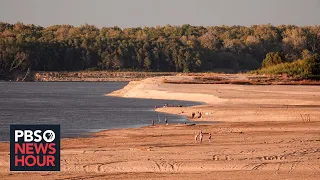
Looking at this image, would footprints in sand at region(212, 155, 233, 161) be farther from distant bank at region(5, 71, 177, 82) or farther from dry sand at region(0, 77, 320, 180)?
distant bank at region(5, 71, 177, 82)

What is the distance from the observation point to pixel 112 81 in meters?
164

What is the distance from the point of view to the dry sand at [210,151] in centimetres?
2244

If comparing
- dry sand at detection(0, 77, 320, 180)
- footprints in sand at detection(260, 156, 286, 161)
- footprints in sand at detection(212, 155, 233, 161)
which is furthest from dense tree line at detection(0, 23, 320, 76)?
footprints in sand at detection(260, 156, 286, 161)

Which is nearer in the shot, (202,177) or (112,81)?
(202,177)

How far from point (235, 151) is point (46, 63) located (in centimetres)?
14608

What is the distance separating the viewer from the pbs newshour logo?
20266mm

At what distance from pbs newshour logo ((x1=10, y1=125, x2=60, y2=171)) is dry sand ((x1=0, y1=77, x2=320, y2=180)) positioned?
16.2 inches

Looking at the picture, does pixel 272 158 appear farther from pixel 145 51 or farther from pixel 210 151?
pixel 145 51

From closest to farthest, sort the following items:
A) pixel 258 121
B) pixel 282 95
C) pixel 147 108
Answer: pixel 258 121 → pixel 147 108 → pixel 282 95

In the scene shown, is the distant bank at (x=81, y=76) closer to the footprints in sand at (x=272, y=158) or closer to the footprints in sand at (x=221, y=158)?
Result: the footprints in sand at (x=221, y=158)

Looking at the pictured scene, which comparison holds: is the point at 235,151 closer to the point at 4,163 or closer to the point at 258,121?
the point at 4,163

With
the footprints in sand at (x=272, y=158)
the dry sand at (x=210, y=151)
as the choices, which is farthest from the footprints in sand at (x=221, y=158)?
the footprints in sand at (x=272, y=158)

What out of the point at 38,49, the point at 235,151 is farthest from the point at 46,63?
the point at 235,151

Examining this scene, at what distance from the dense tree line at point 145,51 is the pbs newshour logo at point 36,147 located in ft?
470
